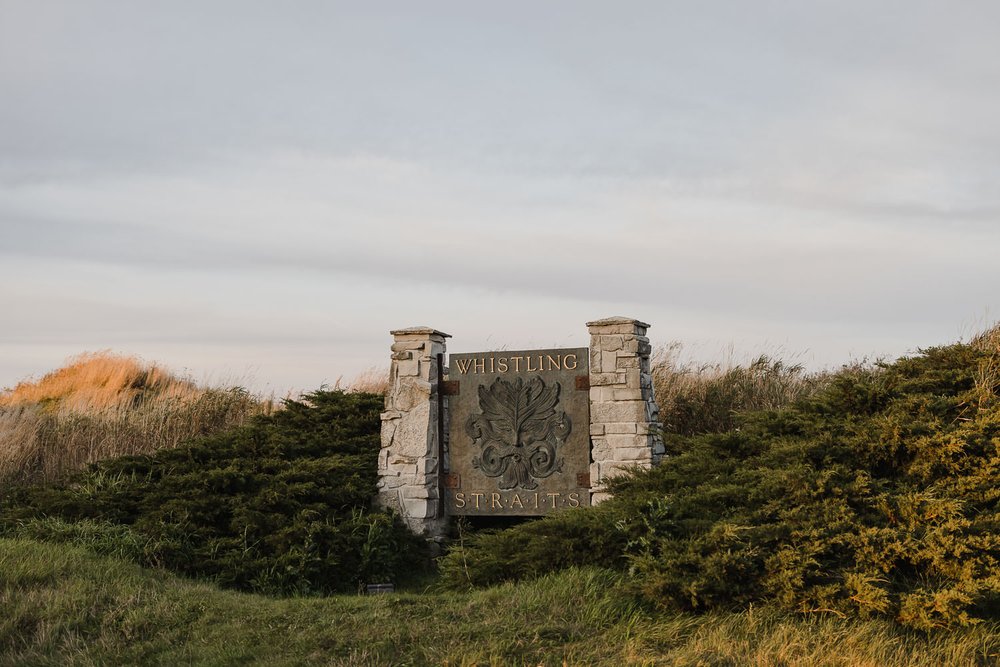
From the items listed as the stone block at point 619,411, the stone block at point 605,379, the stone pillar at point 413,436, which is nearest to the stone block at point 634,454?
the stone block at point 619,411

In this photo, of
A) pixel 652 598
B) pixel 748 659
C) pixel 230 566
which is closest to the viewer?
pixel 748 659

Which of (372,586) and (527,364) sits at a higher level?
(527,364)

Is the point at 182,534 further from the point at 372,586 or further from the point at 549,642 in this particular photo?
the point at 549,642

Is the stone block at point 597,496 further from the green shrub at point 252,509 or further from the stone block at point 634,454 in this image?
the green shrub at point 252,509

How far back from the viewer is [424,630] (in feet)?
24.4

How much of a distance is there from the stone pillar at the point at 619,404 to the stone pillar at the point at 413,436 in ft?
6.88

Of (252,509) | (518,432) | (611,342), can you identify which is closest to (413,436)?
(518,432)

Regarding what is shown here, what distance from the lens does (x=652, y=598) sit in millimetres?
7566

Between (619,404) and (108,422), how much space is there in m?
10.2

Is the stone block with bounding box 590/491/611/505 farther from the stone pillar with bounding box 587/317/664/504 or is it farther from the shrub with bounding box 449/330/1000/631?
the shrub with bounding box 449/330/1000/631

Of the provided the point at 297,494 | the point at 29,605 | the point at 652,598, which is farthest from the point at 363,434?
the point at 652,598

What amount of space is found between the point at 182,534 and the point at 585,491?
185 inches

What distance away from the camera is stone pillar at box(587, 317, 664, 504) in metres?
11.4

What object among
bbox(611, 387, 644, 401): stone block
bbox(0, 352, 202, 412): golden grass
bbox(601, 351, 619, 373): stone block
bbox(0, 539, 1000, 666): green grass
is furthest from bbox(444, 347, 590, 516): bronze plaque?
bbox(0, 352, 202, 412): golden grass
